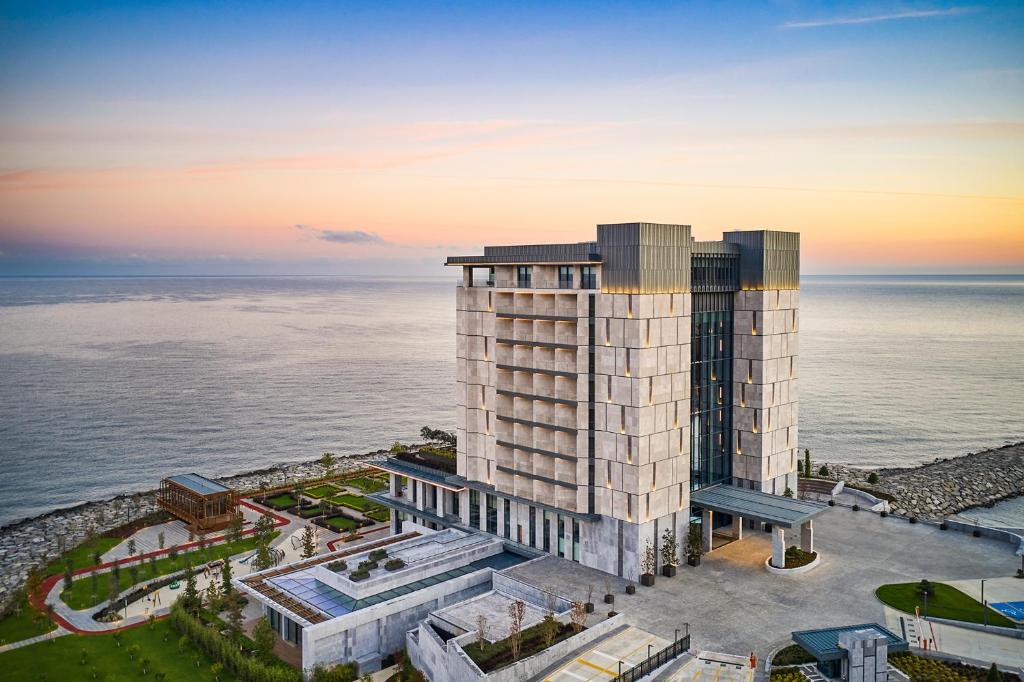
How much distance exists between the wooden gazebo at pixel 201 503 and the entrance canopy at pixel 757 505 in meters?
55.6

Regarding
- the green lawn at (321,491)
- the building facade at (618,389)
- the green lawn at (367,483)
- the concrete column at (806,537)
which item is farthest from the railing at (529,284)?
the green lawn at (321,491)

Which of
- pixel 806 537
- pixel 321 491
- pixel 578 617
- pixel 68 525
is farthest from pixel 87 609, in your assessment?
pixel 806 537

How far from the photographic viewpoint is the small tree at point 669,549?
6412cm

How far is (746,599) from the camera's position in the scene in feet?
196

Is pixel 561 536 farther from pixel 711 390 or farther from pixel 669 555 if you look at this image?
pixel 711 390

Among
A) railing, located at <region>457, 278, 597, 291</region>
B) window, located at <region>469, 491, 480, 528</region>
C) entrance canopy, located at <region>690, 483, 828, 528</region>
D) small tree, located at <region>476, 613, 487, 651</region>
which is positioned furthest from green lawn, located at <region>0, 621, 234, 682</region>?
entrance canopy, located at <region>690, 483, 828, 528</region>

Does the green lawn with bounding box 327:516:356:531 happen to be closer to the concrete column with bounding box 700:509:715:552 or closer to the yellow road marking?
the concrete column with bounding box 700:509:715:552

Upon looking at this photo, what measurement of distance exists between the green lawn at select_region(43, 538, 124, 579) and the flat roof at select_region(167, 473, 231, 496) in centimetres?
961

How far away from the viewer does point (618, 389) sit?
6297 cm

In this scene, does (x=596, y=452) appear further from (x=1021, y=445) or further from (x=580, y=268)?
(x=1021, y=445)

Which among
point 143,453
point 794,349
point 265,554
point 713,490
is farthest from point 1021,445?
point 143,453

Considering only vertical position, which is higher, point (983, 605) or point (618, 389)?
point (618, 389)

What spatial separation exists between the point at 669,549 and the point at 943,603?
67.2ft

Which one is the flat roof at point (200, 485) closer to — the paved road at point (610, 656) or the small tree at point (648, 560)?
the small tree at point (648, 560)
